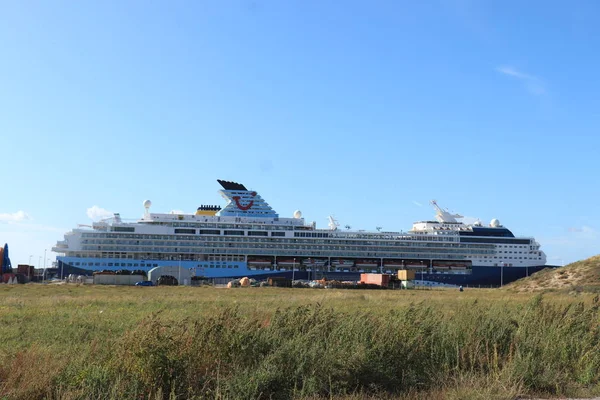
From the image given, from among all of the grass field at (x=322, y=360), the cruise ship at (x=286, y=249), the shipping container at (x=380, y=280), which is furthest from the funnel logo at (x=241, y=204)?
the grass field at (x=322, y=360)

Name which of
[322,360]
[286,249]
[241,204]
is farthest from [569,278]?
[241,204]

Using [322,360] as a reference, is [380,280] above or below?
below

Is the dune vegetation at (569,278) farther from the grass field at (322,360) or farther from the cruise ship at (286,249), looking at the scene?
the cruise ship at (286,249)

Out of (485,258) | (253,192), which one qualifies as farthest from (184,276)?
(485,258)

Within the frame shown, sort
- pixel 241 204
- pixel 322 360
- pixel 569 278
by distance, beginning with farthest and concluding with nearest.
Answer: pixel 241 204 < pixel 569 278 < pixel 322 360

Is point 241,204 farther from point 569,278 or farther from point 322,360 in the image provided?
point 322,360

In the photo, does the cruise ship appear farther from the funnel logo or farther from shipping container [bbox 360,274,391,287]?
shipping container [bbox 360,274,391,287]

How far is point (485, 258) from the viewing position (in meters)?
99.8

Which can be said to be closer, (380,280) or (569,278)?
(569,278)

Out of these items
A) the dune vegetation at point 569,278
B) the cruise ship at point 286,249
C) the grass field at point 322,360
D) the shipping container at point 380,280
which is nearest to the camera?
the grass field at point 322,360

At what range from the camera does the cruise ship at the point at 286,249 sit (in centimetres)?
9488

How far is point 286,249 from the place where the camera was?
321 ft

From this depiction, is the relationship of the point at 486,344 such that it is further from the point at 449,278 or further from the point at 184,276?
the point at 449,278

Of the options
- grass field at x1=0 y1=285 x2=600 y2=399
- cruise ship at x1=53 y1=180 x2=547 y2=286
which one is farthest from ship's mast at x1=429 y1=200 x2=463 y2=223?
grass field at x1=0 y1=285 x2=600 y2=399
